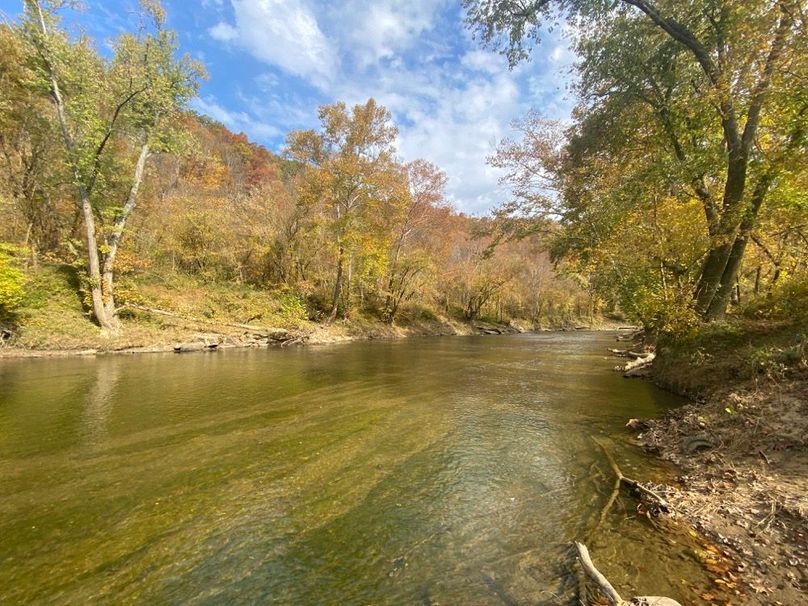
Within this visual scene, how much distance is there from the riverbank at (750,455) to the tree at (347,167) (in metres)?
23.6

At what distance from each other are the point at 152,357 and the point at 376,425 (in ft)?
44.2

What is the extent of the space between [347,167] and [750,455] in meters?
26.7

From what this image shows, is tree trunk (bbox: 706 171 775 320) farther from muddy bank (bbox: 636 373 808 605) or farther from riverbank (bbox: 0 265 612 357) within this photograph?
riverbank (bbox: 0 265 612 357)

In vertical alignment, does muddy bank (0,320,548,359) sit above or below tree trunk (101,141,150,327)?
below

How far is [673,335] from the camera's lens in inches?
473

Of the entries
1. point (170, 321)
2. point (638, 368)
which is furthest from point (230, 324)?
point (638, 368)

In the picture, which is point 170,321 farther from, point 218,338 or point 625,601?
point 625,601

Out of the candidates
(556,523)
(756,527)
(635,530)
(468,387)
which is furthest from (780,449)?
(468,387)

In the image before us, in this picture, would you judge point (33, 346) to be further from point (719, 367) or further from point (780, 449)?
point (719, 367)

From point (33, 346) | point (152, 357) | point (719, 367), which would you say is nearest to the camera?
point (719, 367)

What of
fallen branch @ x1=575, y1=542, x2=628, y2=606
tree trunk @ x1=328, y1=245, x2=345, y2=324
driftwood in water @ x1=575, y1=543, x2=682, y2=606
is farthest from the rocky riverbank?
tree trunk @ x1=328, y1=245, x2=345, y2=324

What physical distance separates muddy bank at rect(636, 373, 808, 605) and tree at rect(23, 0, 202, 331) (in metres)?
22.7

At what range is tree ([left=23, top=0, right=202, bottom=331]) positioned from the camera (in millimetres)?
17859

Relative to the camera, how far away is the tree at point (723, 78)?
315 inches
